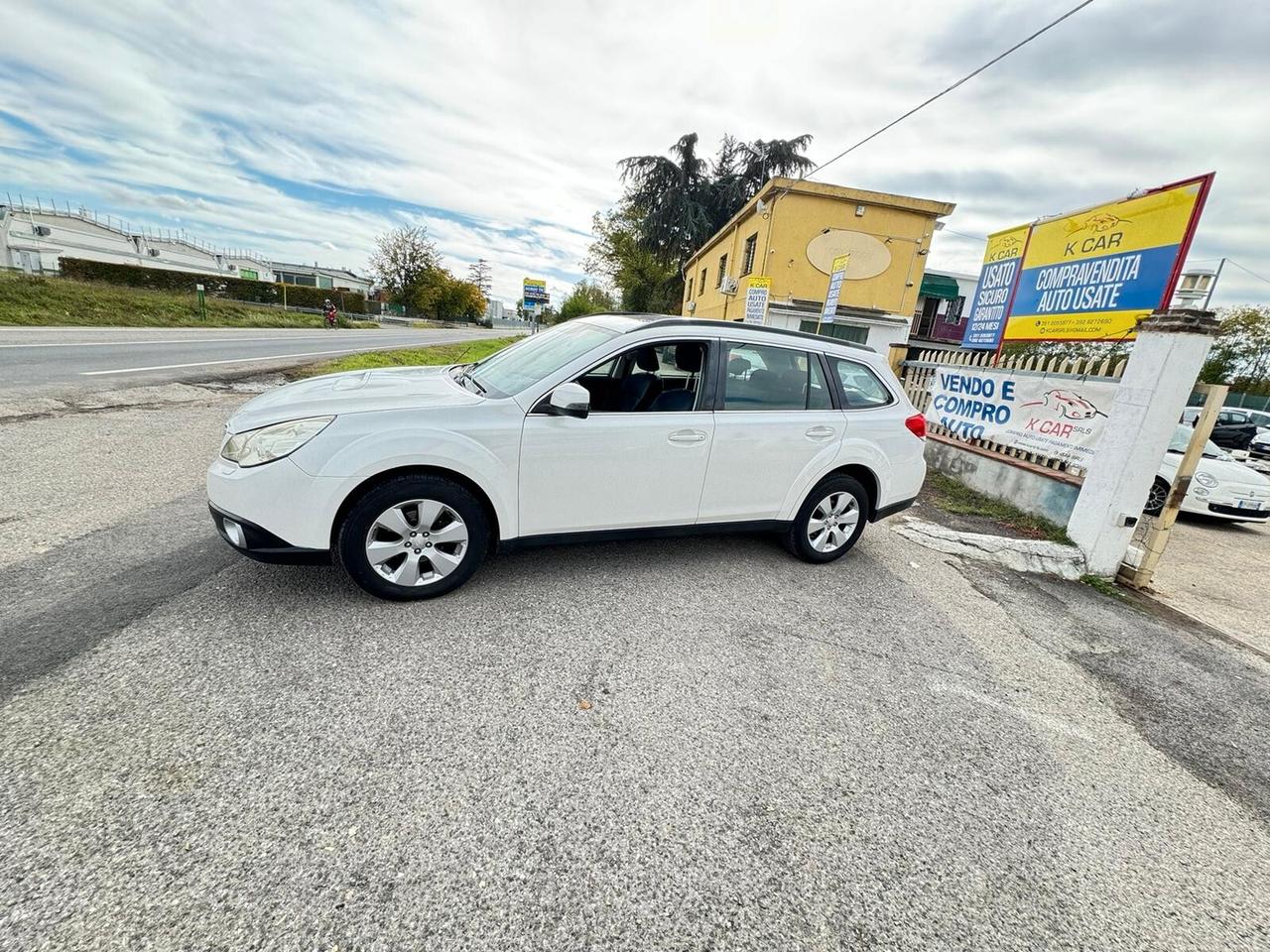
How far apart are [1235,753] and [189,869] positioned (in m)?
4.32

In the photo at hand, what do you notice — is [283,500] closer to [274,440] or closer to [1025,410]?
[274,440]

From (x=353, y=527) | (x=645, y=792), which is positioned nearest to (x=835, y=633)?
(x=645, y=792)

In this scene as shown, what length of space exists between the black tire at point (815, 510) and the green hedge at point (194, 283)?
4221 centimetres

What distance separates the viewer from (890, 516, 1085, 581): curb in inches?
185

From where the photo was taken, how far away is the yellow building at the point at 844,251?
1636 centimetres

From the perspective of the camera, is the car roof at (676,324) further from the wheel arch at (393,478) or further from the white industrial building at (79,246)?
the white industrial building at (79,246)

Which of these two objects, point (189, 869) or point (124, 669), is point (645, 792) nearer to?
point (189, 869)

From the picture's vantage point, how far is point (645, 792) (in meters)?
1.96

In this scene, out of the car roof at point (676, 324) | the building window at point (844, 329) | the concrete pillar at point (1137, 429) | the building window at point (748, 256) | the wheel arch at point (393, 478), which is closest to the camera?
the wheel arch at point (393, 478)

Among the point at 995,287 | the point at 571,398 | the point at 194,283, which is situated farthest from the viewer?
the point at 194,283

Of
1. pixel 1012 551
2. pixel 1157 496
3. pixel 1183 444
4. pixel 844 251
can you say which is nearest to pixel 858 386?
pixel 1012 551

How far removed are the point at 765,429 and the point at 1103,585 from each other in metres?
3.51

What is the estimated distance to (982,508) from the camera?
241 inches

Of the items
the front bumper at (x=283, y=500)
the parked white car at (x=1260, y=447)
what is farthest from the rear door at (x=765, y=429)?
the parked white car at (x=1260, y=447)
